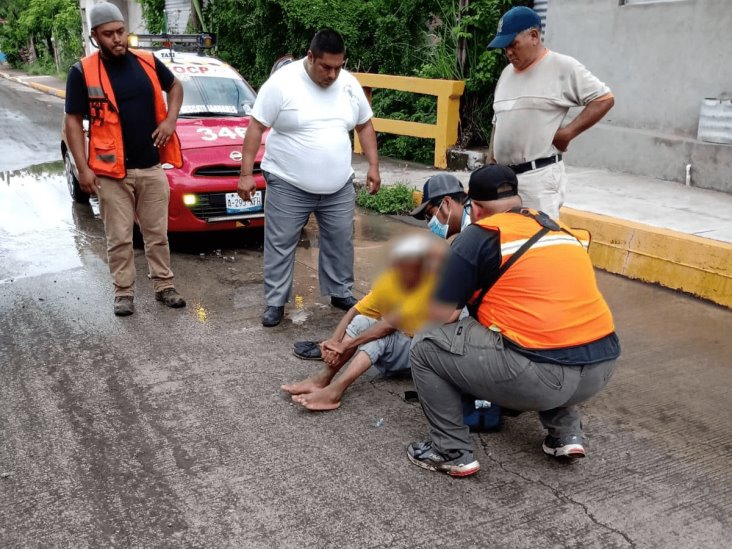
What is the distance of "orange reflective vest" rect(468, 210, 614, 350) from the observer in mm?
2730

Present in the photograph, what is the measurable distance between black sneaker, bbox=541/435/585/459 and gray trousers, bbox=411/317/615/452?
0.09ft

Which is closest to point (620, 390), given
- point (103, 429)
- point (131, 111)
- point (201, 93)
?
point (103, 429)

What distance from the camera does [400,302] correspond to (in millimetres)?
3209

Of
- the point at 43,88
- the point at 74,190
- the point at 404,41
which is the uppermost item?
the point at 404,41

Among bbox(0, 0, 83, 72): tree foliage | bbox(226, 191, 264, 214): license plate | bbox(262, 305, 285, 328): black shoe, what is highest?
bbox(0, 0, 83, 72): tree foliage

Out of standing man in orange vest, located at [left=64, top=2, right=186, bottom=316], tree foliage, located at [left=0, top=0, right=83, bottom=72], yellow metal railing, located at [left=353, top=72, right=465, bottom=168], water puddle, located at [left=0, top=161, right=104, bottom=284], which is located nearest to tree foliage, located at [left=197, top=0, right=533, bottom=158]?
yellow metal railing, located at [left=353, top=72, right=465, bottom=168]

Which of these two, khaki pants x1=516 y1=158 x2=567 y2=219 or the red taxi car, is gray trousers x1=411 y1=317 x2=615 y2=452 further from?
the red taxi car

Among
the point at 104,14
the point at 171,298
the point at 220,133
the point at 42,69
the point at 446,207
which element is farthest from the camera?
the point at 42,69

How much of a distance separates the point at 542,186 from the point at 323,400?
5.86 ft

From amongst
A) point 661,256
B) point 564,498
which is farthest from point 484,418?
point 661,256

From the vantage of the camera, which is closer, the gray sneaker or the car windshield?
the gray sneaker

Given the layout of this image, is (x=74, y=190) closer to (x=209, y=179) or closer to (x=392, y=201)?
(x=209, y=179)

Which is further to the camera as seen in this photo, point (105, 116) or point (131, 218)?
point (131, 218)

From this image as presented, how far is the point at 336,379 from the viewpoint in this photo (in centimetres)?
388
